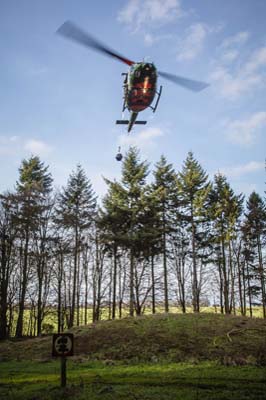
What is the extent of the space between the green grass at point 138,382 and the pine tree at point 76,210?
14.3 m

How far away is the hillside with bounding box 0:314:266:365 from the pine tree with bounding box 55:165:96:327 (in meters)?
8.10

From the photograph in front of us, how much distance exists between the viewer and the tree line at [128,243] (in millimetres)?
24125

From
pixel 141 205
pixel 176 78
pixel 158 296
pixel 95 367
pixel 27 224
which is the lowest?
pixel 95 367

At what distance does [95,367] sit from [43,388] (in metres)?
3.97

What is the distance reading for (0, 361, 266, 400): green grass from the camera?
23.0ft

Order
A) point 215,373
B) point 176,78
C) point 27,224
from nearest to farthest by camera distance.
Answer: point 215,373, point 176,78, point 27,224

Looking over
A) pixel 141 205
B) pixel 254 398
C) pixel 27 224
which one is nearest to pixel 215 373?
pixel 254 398

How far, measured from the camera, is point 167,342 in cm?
1498

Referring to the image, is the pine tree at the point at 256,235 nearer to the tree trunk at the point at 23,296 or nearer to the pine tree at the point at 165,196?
the pine tree at the point at 165,196

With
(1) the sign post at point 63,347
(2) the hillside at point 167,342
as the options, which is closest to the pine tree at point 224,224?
(2) the hillside at point 167,342

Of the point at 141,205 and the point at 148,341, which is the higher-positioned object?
the point at 141,205

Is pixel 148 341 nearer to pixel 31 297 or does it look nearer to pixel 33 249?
pixel 33 249

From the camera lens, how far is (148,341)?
15258 millimetres

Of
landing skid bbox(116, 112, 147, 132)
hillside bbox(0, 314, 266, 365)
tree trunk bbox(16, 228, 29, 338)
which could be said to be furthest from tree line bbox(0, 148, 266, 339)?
landing skid bbox(116, 112, 147, 132)
